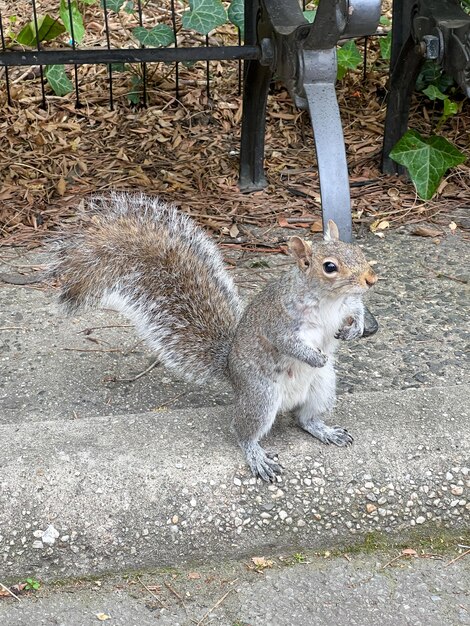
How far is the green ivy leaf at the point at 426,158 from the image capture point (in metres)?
3.45

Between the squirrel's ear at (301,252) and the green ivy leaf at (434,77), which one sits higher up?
the squirrel's ear at (301,252)

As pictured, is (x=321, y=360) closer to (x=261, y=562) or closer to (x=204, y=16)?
(x=261, y=562)

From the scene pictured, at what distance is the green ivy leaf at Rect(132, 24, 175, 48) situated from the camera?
393 cm

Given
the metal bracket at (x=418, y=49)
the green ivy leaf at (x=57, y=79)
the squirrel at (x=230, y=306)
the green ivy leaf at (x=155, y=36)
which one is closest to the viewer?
the squirrel at (x=230, y=306)

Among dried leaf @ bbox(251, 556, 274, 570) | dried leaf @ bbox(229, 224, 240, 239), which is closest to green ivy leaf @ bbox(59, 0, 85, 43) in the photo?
dried leaf @ bbox(229, 224, 240, 239)

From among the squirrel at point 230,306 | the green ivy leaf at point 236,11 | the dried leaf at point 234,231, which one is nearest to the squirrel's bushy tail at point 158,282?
the squirrel at point 230,306

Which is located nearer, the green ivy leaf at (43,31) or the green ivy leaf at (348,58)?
the green ivy leaf at (348,58)

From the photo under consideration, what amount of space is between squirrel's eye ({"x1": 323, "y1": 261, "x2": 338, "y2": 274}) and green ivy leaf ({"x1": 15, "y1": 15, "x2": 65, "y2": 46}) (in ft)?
8.41

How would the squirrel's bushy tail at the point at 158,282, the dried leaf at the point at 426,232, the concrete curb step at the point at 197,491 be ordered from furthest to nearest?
the dried leaf at the point at 426,232 < the squirrel's bushy tail at the point at 158,282 < the concrete curb step at the point at 197,491

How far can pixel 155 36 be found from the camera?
3.95 m

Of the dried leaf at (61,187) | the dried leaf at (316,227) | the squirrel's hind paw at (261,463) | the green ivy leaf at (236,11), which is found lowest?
the dried leaf at (316,227)

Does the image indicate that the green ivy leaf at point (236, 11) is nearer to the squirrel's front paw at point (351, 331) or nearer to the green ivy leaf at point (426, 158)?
the green ivy leaf at point (426, 158)

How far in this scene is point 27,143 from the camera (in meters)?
3.93

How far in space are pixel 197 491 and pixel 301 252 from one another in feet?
1.84
